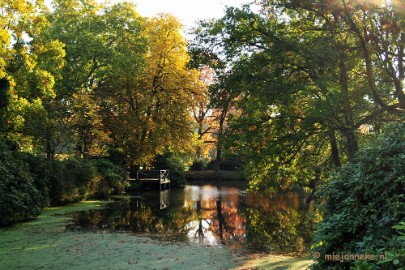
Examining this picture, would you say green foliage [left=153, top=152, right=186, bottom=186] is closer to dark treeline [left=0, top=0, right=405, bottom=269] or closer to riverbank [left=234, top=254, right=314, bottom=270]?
dark treeline [left=0, top=0, right=405, bottom=269]

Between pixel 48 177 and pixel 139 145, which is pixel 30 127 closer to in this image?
pixel 48 177

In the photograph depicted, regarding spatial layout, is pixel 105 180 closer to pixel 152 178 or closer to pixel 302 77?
pixel 152 178

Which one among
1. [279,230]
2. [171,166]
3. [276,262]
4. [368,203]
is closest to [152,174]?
[171,166]

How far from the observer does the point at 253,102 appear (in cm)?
970

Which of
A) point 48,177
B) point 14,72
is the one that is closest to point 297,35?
point 48,177

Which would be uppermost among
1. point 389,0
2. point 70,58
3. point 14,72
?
point 70,58

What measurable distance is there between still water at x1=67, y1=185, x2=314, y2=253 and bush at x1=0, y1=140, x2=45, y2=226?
1.42m

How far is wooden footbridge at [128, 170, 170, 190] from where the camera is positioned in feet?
86.4

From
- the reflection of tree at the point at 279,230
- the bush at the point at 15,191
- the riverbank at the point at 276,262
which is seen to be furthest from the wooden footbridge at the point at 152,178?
the riverbank at the point at 276,262

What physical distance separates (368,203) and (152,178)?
24.3 metres

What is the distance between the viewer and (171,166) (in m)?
30.5

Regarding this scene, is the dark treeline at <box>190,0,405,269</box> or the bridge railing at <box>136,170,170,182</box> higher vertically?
the dark treeline at <box>190,0,405,269</box>

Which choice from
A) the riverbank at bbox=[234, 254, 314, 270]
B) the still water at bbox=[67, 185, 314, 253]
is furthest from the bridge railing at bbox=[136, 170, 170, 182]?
the riverbank at bbox=[234, 254, 314, 270]

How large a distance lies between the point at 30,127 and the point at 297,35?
12.3m
